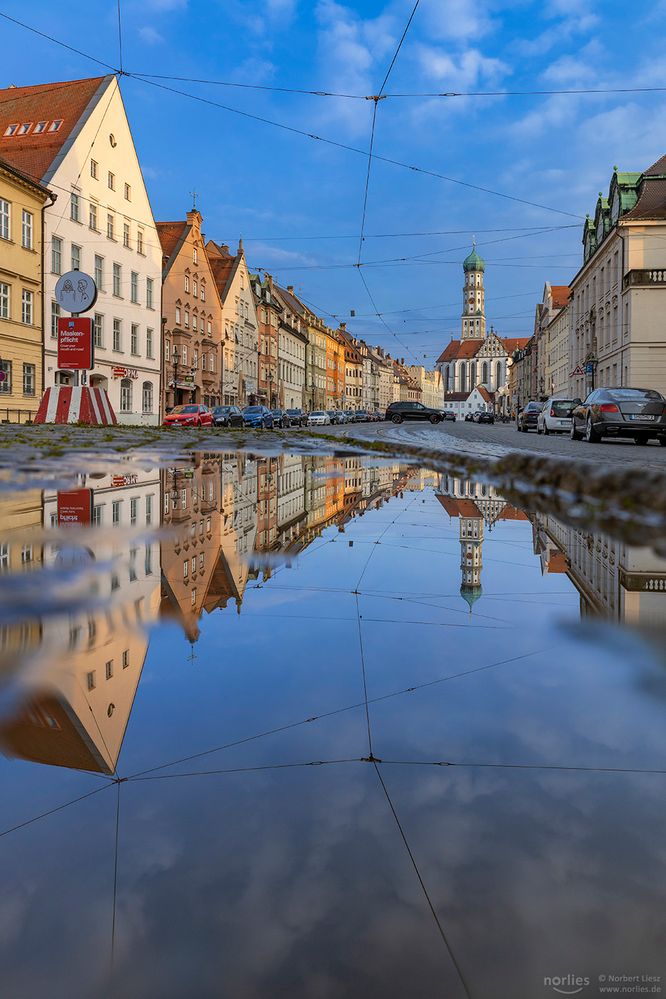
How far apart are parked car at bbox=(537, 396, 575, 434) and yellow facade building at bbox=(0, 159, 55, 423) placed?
21091 millimetres

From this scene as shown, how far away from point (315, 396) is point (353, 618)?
104079mm

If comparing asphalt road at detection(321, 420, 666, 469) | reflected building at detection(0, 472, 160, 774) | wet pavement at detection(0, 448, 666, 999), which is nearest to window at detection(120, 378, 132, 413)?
asphalt road at detection(321, 420, 666, 469)

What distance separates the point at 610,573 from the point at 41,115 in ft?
146

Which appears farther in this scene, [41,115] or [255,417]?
[255,417]

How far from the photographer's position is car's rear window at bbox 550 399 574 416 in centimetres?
3164

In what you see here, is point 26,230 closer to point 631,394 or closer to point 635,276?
point 631,394

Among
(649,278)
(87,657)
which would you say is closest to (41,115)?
(649,278)

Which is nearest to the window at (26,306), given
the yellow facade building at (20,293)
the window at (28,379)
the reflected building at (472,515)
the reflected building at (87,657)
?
the yellow facade building at (20,293)

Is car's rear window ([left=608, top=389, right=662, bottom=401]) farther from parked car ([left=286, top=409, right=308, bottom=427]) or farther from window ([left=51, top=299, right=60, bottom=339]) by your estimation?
parked car ([left=286, top=409, right=308, bottom=427])

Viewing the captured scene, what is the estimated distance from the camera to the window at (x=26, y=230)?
33.1 metres

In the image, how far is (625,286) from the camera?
41031mm

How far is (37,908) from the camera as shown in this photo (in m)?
1.37

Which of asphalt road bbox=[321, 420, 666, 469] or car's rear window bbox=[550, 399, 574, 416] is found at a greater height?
car's rear window bbox=[550, 399, 574, 416]

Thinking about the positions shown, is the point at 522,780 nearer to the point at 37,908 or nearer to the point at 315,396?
the point at 37,908
